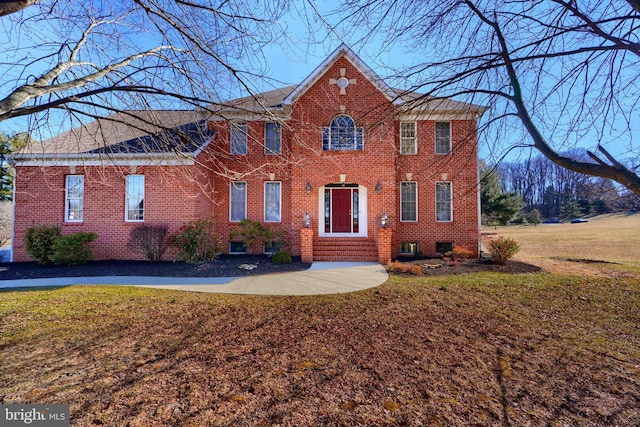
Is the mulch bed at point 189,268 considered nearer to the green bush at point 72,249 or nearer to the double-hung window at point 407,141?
the green bush at point 72,249

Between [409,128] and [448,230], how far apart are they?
4790 millimetres

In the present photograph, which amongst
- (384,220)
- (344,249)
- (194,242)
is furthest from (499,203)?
(194,242)

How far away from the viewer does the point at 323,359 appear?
326 cm

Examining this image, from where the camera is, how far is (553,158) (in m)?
3.38

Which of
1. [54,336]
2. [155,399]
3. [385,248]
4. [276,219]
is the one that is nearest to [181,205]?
[276,219]

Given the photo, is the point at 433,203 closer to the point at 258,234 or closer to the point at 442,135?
the point at 442,135

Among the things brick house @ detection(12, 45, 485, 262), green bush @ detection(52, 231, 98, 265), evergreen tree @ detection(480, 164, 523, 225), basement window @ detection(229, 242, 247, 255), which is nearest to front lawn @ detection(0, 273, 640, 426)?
green bush @ detection(52, 231, 98, 265)

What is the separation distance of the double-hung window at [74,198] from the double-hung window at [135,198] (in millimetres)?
1884

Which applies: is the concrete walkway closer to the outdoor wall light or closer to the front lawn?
the front lawn

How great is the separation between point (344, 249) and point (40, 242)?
1089 centimetres

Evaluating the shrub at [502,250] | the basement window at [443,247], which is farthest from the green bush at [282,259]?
the shrub at [502,250]

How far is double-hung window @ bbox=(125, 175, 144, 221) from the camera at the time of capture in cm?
1073

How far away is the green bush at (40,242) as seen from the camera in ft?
31.6

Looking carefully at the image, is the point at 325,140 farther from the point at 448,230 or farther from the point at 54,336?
the point at 54,336
